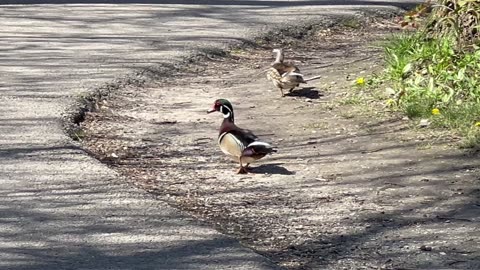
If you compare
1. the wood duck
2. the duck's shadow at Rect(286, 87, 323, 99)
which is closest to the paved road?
the wood duck

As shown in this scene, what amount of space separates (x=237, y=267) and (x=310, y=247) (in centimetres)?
71

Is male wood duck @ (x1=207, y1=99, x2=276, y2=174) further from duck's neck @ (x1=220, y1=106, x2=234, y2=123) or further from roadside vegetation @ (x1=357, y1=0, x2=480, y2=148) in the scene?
roadside vegetation @ (x1=357, y1=0, x2=480, y2=148)

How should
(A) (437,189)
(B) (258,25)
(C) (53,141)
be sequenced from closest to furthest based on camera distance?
(A) (437,189), (C) (53,141), (B) (258,25)

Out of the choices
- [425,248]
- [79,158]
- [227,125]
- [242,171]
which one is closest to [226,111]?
[227,125]

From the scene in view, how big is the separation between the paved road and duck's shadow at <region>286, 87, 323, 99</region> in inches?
80.9

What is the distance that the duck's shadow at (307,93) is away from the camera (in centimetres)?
1083

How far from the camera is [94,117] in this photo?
390 inches

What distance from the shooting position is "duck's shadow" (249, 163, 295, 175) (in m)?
8.07

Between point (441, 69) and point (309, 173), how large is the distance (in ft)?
8.07

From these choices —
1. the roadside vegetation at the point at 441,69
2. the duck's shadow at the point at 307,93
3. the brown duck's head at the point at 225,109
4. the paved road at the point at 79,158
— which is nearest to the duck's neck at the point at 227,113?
the brown duck's head at the point at 225,109

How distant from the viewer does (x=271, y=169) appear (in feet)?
26.8

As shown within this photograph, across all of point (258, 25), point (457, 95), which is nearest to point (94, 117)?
point (457, 95)

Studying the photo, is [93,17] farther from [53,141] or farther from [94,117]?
[53,141]

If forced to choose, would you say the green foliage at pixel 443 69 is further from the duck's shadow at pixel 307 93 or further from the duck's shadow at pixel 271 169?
the duck's shadow at pixel 271 169
